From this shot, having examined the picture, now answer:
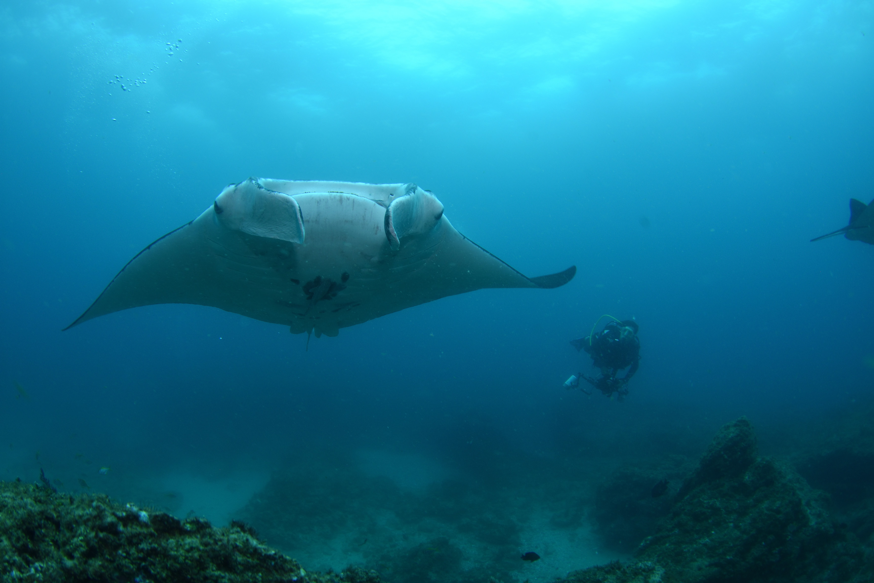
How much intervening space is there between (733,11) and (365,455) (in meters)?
31.4

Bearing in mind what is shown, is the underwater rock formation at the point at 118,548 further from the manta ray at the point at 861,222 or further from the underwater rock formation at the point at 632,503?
the manta ray at the point at 861,222

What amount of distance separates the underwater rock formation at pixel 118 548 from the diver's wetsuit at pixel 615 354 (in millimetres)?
10316

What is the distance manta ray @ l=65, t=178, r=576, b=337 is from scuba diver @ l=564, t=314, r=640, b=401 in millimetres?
6493

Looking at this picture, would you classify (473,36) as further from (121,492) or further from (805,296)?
(805,296)

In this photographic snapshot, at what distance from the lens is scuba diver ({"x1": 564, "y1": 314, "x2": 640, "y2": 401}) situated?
10828 mm

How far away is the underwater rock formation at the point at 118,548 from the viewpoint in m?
1.34

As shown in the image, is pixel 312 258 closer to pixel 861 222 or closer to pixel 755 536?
pixel 755 536

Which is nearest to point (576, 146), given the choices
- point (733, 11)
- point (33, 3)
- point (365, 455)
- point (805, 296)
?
point (733, 11)

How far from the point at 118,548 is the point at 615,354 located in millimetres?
11575

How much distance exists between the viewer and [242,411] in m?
25.6

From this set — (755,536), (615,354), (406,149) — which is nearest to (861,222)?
(615,354)

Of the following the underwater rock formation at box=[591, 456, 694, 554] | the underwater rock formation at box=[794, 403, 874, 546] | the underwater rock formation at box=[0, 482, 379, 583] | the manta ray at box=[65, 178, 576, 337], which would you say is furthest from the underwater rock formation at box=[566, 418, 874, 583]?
the underwater rock formation at box=[794, 403, 874, 546]

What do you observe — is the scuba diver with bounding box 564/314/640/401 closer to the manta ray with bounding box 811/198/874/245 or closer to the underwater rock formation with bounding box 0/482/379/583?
the manta ray with bounding box 811/198/874/245

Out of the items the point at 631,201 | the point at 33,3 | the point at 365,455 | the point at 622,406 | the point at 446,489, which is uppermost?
the point at 631,201
